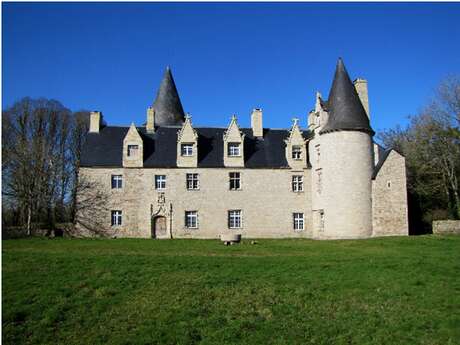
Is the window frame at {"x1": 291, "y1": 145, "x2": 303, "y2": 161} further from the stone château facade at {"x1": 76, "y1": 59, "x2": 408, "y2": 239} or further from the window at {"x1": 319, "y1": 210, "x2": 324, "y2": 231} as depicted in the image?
the window at {"x1": 319, "y1": 210, "x2": 324, "y2": 231}

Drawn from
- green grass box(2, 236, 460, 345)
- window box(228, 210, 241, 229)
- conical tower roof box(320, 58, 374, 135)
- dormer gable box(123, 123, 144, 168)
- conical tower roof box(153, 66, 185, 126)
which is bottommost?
green grass box(2, 236, 460, 345)

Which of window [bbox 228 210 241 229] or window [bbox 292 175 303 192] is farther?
window [bbox 292 175 303 192]

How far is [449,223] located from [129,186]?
64.4 feet

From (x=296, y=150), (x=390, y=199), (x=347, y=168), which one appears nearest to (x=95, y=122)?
(x=296, y=150)

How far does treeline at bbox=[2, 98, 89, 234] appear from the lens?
30672 millimetres

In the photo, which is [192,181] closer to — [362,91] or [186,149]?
[186,149]

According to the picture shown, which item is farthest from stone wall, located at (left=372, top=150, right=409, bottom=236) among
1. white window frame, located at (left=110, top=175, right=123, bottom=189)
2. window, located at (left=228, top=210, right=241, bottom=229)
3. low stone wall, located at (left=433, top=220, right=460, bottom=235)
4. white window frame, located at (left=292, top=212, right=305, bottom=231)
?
white window frame, located at (left=110, top=175, right=123, bottom=189)

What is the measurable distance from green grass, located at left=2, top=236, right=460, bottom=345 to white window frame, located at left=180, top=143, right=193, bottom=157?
1589cm

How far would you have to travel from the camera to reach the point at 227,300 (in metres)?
11.4

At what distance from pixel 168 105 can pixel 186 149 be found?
7.29m

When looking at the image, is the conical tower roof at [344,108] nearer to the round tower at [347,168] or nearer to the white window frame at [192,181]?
the round tower at [347,168]

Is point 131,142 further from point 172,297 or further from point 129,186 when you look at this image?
point 172,297

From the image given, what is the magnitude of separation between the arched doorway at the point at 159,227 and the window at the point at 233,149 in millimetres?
6360

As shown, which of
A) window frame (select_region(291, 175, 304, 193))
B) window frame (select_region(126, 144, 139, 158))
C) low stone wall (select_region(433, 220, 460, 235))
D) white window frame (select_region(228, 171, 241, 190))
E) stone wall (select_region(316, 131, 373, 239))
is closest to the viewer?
low stone wall (select_region(433, 220, 460, 235))
